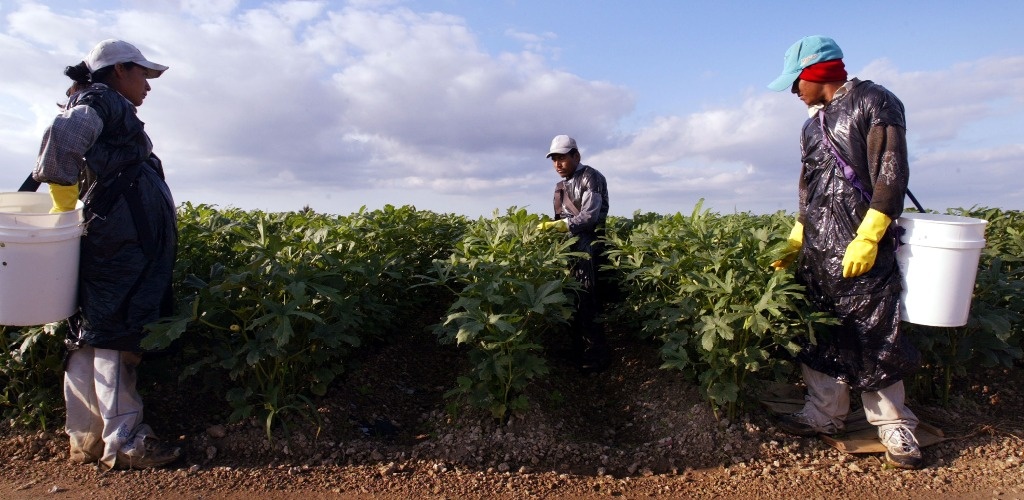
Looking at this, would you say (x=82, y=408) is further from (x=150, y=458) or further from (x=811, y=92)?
(x=811, y=92)

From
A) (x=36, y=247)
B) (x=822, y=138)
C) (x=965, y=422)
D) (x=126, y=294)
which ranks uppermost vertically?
(x=822, y=138)

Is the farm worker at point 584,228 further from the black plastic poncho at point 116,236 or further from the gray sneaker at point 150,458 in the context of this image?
the gray sneaker at point 150,458

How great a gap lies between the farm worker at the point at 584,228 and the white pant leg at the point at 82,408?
2777mm

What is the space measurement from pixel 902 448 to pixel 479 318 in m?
2.24

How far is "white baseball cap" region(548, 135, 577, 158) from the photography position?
4.50 m

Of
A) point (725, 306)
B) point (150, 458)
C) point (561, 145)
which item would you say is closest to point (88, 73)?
point (150, 458)

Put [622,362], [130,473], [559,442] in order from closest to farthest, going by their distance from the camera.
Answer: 1. [130,473]
2. [559,442]
3. [622,362]

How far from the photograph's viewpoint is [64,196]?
111 inches

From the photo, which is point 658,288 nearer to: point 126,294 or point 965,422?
point 965,422

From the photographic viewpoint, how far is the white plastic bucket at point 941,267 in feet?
9.41

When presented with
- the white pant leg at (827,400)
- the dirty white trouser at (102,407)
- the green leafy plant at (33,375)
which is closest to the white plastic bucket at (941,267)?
the white pant leg at (827,400)

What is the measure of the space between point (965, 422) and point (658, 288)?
6.31ft

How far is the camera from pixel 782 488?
2.86 meters

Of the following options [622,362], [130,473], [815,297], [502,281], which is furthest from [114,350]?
[815,297]
